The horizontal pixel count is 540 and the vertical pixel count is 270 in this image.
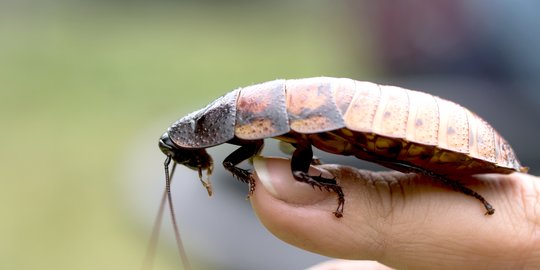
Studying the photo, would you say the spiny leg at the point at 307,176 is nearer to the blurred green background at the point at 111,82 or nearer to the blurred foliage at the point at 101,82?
the blurred green background at the point at 111,82

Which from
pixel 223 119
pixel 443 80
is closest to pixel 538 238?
pixel 223 119

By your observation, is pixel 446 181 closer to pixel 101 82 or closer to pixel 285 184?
pixel 285 184

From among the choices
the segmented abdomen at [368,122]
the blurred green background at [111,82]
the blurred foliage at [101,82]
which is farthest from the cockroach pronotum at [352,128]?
the blurred foliage at [101,82]

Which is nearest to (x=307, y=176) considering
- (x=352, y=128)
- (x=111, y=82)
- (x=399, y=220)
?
(x=352, y=128)

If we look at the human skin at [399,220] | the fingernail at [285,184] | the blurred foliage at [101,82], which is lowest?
the blurred foliage at [101,82]

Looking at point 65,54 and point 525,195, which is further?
point 65,54

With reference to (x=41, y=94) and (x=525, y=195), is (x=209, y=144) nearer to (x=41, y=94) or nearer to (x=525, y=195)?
(x=525, y=195)

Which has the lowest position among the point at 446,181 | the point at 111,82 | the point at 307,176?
the point at 111,82
